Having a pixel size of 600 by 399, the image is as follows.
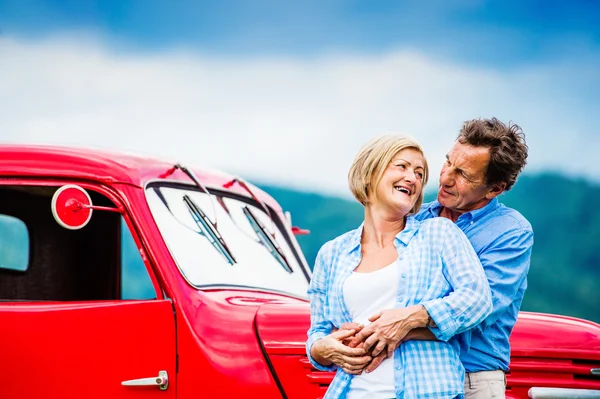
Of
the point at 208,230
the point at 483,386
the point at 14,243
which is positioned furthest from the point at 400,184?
the point at 14,243

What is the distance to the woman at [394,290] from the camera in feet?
7.46

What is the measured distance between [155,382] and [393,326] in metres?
1.32

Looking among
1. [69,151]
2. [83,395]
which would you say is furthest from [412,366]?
[69,151]

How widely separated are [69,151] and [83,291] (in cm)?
179

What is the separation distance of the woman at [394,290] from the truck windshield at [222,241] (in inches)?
41.5

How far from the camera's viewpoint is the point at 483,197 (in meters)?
2.71

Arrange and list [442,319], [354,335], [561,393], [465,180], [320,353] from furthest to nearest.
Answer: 1. [561,393]
2. [465,180]
3. [320,353]
4. [354,335]
5. [442,319]

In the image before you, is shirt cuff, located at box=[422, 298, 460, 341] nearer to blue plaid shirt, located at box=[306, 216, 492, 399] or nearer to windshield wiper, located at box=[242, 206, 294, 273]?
blue plaid shirt, located at box=[306, 216, 492, 399]

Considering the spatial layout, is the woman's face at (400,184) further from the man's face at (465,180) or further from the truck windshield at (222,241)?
the truck windshield at (222,241)

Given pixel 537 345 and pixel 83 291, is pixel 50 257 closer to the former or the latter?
pixel 83 291

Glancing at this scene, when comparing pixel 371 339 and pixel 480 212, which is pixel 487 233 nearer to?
Answer: pixel 480 212

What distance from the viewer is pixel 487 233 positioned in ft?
8.38

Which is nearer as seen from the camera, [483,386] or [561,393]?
[483,386]

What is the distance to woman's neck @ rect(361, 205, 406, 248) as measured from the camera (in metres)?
2.55
